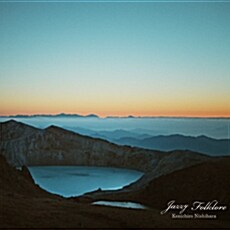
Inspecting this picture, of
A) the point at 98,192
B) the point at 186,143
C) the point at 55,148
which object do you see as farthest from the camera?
the point at 186,143

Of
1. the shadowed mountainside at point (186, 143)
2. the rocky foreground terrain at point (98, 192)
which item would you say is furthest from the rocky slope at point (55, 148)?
the shadowed mountainside at point (186, 143)

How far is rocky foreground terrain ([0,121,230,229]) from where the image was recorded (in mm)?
7797

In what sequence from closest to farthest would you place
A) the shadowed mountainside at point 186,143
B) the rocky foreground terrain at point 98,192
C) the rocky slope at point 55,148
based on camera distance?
the rocky foreground terrain at point 98,192
the shadowed mountainside at point 186,143
the rocky slope at point 55,148

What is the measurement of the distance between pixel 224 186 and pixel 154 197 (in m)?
4.12

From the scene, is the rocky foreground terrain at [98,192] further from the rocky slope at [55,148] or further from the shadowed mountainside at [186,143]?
the shadowed mountainside at [186,143]

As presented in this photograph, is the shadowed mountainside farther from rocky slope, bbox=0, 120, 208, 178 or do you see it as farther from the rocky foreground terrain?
the rocky foreground terrain

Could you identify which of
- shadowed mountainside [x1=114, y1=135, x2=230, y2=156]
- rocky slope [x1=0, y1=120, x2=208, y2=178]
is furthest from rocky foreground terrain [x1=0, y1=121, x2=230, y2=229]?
shadowed mountainside [x1=114, y1=135, x2=230, y2=156]

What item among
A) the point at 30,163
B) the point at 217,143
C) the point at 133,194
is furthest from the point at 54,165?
the point at 133,194

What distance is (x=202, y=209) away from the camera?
11.1 metres

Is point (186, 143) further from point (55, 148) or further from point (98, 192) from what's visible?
point (98, 192)

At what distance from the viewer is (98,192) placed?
23562mm

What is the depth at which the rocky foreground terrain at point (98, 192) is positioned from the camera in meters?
7.80

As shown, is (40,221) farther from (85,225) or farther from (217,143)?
(217,143)

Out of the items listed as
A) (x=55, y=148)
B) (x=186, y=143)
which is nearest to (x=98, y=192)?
(x=55, y=148)
